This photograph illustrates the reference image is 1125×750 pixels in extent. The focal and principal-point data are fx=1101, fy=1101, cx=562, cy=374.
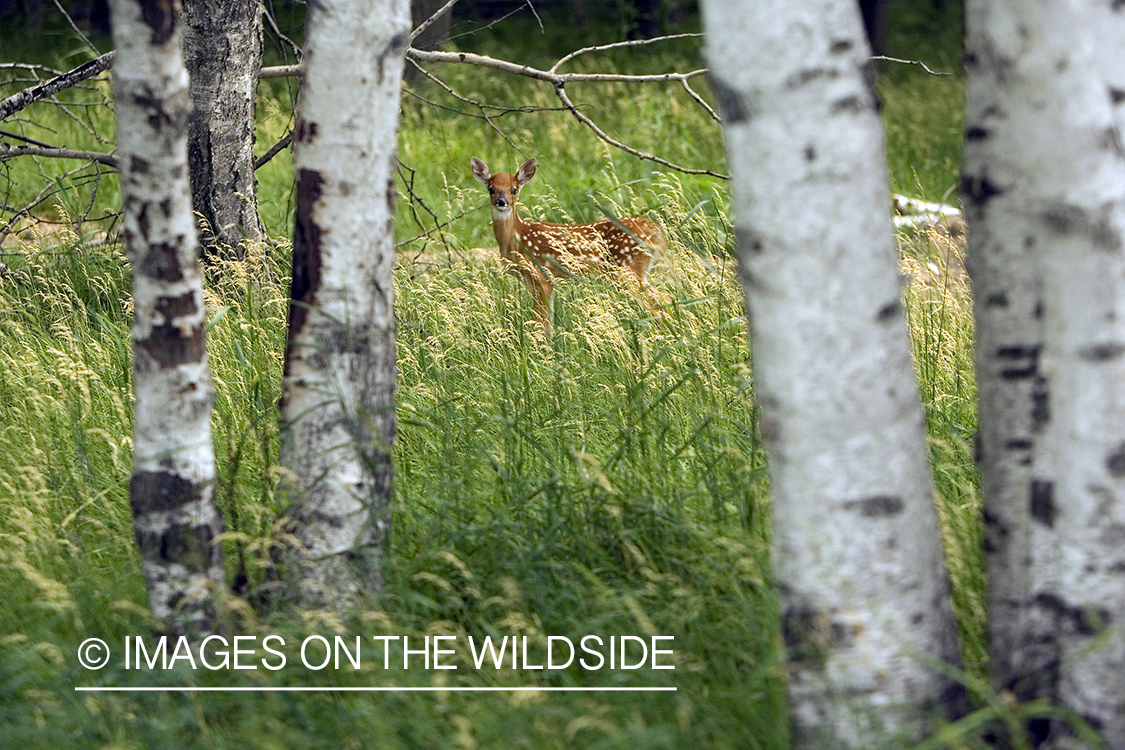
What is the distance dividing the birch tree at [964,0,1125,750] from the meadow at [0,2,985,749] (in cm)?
28

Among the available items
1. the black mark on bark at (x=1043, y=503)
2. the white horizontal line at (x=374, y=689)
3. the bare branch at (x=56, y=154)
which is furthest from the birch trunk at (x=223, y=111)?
the black mark on bark at (x=1043, y=503)

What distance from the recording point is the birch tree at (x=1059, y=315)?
194 cm

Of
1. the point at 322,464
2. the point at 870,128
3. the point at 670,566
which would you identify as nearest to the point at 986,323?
the point at 870,128

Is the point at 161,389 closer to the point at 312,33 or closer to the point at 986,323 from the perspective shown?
the point at 312,33

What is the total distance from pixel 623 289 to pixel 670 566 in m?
2.68

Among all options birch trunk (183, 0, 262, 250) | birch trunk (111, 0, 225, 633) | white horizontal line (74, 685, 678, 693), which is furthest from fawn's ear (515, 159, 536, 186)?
white horizontal line (74, 685, 678, 693)

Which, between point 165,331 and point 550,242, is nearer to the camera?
point 165,331

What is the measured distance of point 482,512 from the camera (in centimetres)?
310

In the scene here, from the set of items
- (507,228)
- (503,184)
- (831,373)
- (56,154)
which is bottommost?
(831,373)

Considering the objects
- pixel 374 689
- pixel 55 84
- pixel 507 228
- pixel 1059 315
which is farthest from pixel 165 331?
pixel 507 228

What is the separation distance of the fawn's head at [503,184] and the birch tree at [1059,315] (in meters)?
4.62

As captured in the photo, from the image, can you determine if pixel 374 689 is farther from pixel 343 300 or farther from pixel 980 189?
pixel 980 189

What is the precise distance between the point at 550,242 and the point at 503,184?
910 mm

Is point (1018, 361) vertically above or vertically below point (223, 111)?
below
